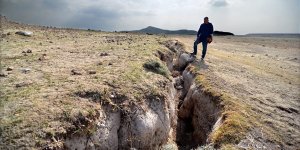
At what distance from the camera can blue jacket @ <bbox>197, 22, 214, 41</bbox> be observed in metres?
21.8

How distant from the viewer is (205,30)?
71.7 ft

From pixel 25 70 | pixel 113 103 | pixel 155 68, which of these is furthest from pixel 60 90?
pixel 155 68

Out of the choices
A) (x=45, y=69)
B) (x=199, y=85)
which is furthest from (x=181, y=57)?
(x=45, y=69)

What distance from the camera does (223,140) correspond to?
34.0ft

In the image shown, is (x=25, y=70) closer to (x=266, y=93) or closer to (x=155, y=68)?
(x=155, y=68)

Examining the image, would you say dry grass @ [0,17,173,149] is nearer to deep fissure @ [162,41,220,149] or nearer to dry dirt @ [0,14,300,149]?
dry dirt @ [0,14,300,149]

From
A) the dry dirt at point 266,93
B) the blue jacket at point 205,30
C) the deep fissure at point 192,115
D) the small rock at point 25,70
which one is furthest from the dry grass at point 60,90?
the blue jacket at point 205,30

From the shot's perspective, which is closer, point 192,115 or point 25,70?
point 25,70

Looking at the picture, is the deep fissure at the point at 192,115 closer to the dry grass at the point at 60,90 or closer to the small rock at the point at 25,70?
the dry grass at the point at 60,90

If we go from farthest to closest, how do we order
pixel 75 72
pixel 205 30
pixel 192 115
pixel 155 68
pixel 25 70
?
pixel 205 30
pixel 192 115
pixel 155 68
pixel 75 72
pixel 25 70

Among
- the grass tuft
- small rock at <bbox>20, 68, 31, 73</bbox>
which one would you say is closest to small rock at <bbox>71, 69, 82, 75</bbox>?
small rock at <bbox>20, 68, 31, 73</bbox>

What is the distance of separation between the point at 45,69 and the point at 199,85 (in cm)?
774

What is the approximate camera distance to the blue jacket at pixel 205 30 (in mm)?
21781

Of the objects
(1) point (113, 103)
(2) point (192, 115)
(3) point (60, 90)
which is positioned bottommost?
(2) point (192, 115)
